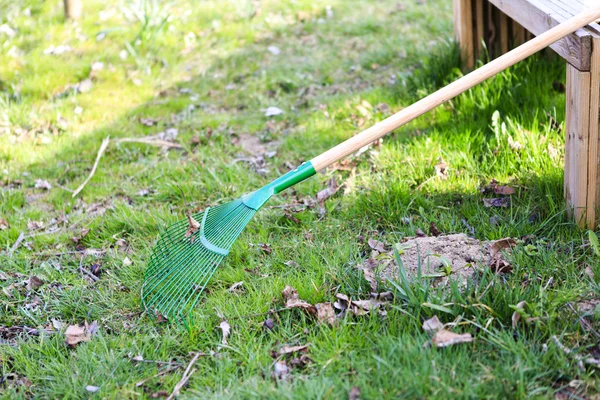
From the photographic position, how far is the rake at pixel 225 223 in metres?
2.62

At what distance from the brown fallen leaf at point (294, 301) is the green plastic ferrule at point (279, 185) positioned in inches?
14.7

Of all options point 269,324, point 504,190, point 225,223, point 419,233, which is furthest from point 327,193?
point 269,324

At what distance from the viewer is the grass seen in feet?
7.32

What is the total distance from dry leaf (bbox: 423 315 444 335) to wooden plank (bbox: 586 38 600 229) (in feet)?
3.04

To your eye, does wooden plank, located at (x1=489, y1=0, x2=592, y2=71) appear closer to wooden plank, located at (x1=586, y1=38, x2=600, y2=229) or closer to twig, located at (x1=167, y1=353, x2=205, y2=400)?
wooden plank, located at (x1=586, y1=38, x2=600, y2=229)

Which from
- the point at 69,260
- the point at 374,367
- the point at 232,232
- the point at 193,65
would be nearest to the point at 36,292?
the point at 69,260

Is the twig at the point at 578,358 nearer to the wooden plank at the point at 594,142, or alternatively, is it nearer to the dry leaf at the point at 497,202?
Result: the wooden plank at the point at 594,142

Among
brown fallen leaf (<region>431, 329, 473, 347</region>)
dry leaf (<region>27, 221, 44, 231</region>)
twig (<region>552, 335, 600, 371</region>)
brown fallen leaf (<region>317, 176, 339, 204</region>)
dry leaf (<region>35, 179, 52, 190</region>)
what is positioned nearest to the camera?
twig (<region>552, 335, 600, 371</region>)

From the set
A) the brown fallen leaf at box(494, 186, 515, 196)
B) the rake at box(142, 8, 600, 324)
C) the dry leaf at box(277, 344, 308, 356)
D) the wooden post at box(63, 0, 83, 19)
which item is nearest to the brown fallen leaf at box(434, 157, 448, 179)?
the brown fallen leaf at box(494, 186, 515, 196)

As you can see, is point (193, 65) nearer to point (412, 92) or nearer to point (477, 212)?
point (412, 92)

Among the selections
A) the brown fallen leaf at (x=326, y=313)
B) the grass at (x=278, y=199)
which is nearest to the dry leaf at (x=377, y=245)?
the grass at (x=278, y=199)

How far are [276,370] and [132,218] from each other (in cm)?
152

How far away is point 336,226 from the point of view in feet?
10.3

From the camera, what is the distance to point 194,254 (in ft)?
9.11
